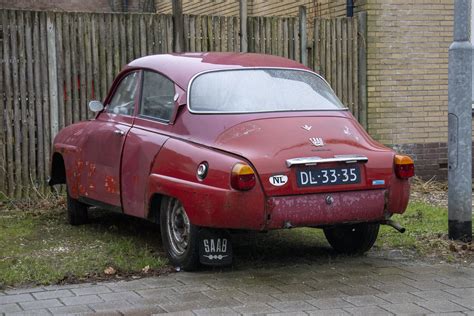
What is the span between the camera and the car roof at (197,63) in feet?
22.6

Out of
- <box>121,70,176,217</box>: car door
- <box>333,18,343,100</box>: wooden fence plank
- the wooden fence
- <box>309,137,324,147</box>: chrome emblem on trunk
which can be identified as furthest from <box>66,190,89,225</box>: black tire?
<box>333,18,343,100</box>: wooden fence plank

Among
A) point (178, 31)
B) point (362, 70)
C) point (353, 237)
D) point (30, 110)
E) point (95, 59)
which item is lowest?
point (353, 237)

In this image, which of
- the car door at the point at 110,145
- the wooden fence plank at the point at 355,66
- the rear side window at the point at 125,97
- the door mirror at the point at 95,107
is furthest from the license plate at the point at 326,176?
the wooden fence plank at the point at 355,66

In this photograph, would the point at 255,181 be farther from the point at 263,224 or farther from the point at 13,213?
the point at 13,213

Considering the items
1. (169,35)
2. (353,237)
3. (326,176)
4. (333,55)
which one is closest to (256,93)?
(326,176)

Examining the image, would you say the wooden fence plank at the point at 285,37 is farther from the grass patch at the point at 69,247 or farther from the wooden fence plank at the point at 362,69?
the grass patch at the point at 69,247

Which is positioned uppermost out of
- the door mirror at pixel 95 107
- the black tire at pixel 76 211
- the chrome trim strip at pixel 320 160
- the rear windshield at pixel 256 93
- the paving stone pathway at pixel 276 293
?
the rear windshield at pixel 256 93

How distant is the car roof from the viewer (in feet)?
22.6

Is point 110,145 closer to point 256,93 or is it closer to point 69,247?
point 69,247

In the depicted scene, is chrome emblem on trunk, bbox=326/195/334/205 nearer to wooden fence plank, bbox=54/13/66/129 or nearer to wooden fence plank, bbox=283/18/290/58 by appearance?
wooden fence plank, bbox=54/13/66/129

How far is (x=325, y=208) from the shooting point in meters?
6.06

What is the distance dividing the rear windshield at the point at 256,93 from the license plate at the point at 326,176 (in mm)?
769

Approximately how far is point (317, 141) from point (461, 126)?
1.72 m

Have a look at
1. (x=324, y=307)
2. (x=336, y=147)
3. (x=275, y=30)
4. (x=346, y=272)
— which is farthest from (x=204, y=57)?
(x=275, y=30)
